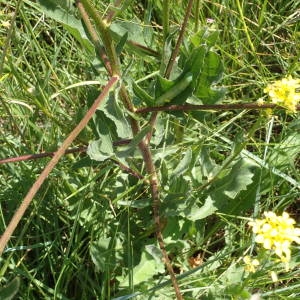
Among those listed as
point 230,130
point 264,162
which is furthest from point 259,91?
point 264,162

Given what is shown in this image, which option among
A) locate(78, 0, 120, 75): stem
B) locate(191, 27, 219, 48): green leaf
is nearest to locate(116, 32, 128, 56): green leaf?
locate(78, 0, 120, 75): stem

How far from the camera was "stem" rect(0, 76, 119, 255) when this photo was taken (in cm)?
82

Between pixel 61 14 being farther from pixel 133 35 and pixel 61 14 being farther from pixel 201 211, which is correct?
pixel 201 211

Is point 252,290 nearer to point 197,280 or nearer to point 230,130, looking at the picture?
point 197,280

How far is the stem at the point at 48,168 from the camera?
32.1 inches

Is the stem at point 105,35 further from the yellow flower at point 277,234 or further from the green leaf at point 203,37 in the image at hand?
the yellow flower at point 277,234

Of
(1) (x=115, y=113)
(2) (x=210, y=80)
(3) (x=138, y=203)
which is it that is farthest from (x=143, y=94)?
(3) (x=138, y=203)

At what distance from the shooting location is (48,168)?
924 mm

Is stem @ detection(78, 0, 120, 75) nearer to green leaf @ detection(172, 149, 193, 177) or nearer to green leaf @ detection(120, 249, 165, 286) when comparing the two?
green leaf @ detection(172, 149, 193, 177)

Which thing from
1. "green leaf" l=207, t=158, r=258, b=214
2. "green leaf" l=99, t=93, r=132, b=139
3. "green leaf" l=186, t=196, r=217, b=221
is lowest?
"green leaf" l=186, t=196, r=217, b=221

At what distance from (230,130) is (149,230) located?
472mm

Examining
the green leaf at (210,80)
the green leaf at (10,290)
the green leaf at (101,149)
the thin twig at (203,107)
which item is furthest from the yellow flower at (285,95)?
the green leaf at (10,290)

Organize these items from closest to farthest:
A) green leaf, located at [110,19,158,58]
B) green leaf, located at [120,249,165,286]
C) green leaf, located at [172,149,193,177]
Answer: green leaf, located at [110,19,158,58] < green leaf, located at [172,149,193,177] < green leaf, located at [120,249,165,286]

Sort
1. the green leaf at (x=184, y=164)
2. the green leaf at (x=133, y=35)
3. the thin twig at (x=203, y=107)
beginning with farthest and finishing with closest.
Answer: the green leaf at (x=184, y=164)
the green leaf at (x=133, y=35)
the thin twig at (x=203, y=107)
